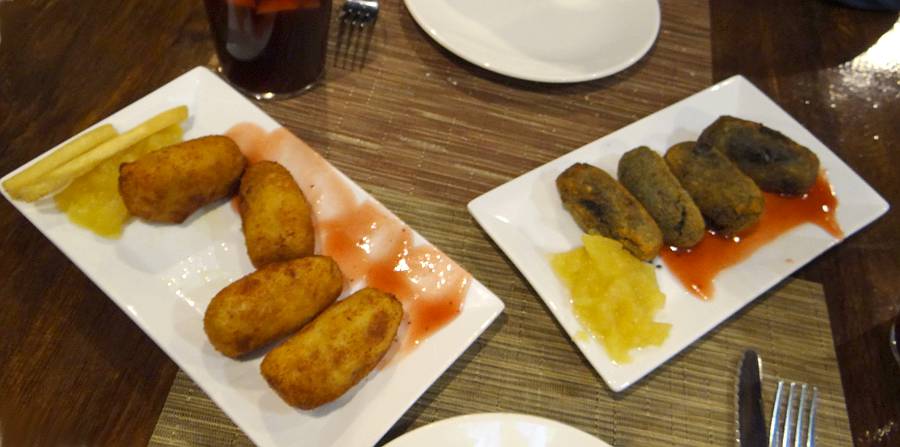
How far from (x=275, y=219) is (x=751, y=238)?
98 cm

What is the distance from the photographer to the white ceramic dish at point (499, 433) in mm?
947

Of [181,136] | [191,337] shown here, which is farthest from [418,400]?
[181,136]

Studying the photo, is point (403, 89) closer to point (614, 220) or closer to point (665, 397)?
point (614, 220)

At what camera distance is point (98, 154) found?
1.16 m

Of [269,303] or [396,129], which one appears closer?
[269,303]

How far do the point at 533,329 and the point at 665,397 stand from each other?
0.87 feet

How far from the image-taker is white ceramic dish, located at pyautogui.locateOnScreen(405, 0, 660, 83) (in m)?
1.56

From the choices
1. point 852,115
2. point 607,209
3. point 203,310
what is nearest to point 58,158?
point 203,310

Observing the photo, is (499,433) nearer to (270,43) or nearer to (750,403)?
(750,403)

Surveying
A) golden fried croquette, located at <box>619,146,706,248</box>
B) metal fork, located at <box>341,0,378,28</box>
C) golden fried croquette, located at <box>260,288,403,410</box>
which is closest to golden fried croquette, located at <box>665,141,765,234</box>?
golden fried croquette, located at <box>619,146,706,248</box>

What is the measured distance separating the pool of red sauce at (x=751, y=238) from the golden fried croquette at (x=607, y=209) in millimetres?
85

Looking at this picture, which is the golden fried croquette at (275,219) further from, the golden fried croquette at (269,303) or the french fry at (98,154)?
the french fry at (98,154)

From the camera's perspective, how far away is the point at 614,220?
1.29m

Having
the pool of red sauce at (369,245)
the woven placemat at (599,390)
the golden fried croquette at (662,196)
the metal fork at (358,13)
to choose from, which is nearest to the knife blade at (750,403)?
the woven placemat at (599,390)
